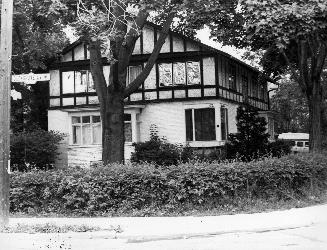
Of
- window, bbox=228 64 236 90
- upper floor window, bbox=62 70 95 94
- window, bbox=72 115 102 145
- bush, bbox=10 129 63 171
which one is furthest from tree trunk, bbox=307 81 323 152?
bush, bbox=10 129 63 171

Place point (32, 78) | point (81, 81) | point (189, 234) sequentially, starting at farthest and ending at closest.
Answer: point (81, 81) < point (32, 78) < point (189, 234)

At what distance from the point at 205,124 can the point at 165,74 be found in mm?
A: 4039

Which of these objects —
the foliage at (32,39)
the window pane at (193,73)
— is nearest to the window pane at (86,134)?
the foliage at (32,39)

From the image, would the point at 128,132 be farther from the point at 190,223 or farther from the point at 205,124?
the point at 190,223

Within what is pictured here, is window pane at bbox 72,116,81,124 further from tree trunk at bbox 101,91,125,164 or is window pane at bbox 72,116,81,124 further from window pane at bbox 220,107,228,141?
tree trunk at bbox 101,91,125,164

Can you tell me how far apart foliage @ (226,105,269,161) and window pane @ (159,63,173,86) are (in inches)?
195

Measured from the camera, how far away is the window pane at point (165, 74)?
1200 inches

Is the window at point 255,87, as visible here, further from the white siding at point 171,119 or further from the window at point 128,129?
the window at point 128,129

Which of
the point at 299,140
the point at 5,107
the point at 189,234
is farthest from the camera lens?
the point at 299,140

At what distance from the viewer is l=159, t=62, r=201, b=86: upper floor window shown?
30.0m

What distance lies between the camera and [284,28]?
14.9 meters

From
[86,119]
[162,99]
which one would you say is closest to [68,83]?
[86,119]

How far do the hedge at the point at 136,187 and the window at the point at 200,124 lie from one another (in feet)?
49.8

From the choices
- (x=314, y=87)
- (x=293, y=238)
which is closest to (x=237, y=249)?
(x=293, y=238)
